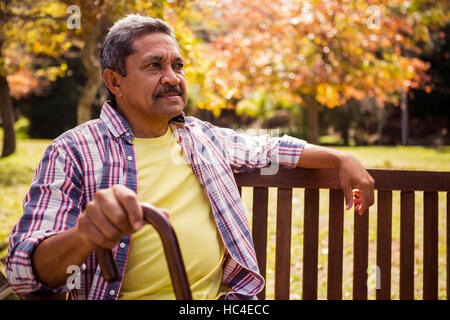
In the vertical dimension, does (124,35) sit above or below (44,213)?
above

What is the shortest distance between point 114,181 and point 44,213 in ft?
1.11

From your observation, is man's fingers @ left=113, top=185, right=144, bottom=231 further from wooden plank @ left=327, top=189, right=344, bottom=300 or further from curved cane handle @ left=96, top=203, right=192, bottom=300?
wooden plank @ left=327, top=189, right=344, bottom=300

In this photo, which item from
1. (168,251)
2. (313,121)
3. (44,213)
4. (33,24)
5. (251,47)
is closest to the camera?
(168,251)

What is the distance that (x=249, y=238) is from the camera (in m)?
2.01

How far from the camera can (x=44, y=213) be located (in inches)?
57.3

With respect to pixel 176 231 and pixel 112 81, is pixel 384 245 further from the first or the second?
pixel 112 81

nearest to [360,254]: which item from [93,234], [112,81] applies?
[112,81]

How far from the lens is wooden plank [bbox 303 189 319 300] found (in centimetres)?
235

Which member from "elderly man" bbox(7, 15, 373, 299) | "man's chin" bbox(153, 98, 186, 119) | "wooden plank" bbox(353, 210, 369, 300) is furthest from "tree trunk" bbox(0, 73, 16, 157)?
"wooden plank" bbox(353, 210, 369, 300)

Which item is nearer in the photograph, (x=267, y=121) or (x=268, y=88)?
(x=268, y=88)

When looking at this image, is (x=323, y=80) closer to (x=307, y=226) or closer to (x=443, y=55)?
(x=307, y=226)
